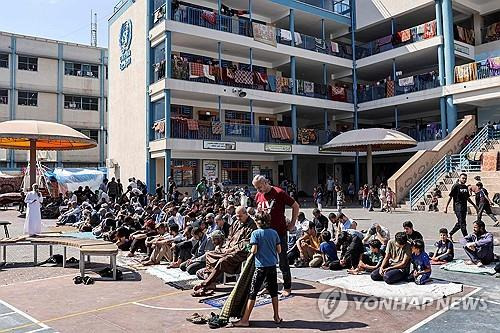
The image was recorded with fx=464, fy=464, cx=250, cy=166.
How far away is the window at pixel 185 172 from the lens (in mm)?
25656

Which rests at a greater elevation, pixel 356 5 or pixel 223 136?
pixel 356 5

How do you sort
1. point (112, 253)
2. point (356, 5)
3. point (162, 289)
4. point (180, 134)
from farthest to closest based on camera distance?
1. point (356, 5)
2. point (180, 134)
3. point (112, 253)
4. point (162, 289)

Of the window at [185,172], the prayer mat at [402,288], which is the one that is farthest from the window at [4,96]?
the prayer mat at [402,288]

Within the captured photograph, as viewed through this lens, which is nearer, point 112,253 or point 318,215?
point 112,253

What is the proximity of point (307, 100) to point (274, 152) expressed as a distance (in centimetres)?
431

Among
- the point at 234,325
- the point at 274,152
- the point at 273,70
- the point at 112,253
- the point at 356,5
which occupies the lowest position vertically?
the point at 234,325

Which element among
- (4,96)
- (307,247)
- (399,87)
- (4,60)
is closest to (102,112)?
(4,96)

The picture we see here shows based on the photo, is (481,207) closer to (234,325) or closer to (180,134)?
(234,325)

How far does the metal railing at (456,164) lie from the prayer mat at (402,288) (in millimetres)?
13752

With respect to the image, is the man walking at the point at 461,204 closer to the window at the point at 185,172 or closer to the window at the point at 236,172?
the window at the point at 185,172

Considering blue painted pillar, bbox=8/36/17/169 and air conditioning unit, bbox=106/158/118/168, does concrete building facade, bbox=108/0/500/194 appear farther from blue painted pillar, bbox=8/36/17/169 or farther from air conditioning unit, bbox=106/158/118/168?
blue painted pillar, bbox=8/36/17/169

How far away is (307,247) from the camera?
975cm

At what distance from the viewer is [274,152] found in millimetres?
26766

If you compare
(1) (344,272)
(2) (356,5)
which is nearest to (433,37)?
(2) (356,5)
